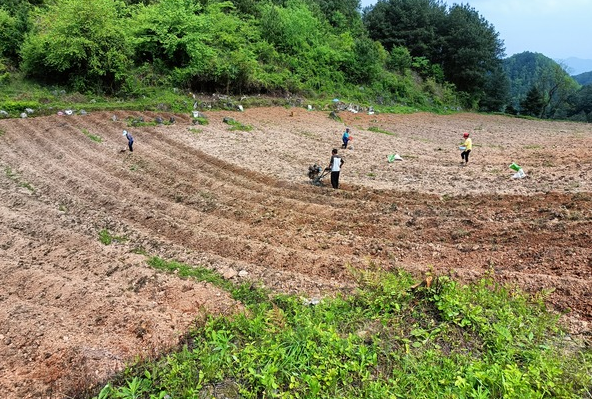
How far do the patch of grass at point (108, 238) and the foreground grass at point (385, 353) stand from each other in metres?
4.45

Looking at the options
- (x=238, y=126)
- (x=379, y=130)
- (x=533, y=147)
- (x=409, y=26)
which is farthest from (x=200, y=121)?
(x=409, y=26)

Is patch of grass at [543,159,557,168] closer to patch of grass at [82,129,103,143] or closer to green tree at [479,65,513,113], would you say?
patch of grass at [82,129,103,143]

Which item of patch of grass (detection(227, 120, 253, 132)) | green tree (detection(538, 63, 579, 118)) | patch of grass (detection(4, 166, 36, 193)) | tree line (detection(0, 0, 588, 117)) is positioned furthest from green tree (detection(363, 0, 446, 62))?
patch of grass (detection(4, 166, 36, 193))

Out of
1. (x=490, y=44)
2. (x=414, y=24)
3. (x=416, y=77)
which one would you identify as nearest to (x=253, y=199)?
(x=416, y=77)

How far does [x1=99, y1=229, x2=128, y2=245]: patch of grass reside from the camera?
8.62 m

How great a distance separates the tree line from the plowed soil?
6110 millimetres

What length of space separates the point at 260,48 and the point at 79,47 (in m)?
13.1

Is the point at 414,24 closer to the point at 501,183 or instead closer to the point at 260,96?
the point at 260,96

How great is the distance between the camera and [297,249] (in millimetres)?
8281

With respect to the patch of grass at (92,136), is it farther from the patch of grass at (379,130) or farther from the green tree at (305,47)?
the green tree at (305,47)

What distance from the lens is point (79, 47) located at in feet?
66.2

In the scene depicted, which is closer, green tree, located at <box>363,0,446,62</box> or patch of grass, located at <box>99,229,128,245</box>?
patch of grass, located at <box>99,229,128,245</box>

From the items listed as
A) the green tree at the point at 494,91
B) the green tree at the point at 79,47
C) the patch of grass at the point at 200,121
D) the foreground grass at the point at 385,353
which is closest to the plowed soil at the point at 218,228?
the foreground grass at the point at 385,353

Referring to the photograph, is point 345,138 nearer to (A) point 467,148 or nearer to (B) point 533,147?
(A) point 467,148
